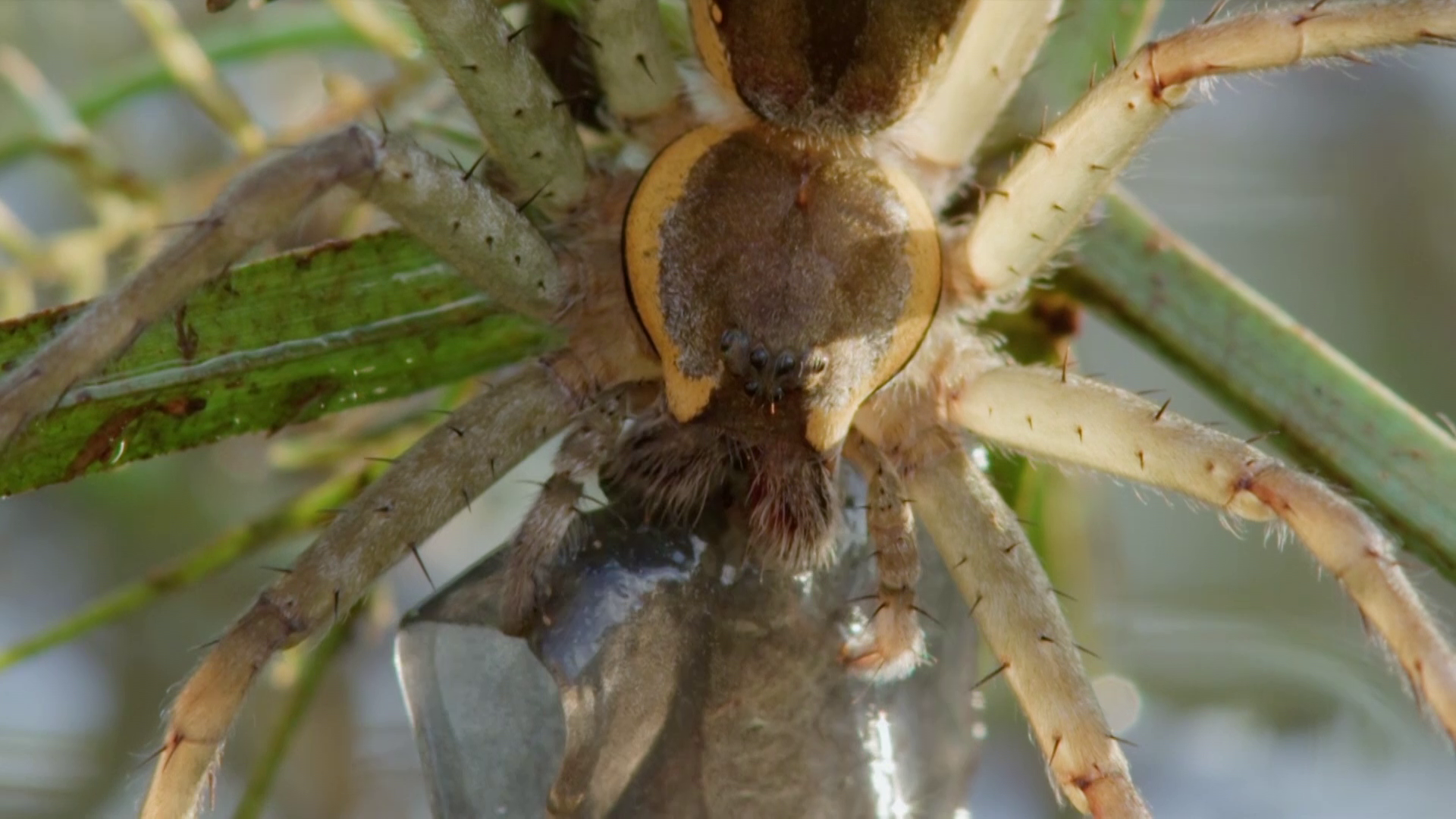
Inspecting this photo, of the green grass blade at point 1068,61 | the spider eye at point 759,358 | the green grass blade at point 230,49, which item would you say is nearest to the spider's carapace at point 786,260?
the spider eye at point 759,358

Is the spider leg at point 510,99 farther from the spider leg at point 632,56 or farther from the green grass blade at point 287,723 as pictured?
the green grass blade at point 287,723

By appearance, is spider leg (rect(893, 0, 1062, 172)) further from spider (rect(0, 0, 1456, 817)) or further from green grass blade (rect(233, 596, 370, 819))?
green grass blade (rect(233, 596, 370, 819))

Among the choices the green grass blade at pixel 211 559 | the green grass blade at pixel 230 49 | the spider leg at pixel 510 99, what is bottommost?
the green grass blade at pixel 211 559

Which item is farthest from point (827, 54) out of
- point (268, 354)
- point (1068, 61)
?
point (268, 354)

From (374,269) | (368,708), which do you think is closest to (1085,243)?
(374,269)

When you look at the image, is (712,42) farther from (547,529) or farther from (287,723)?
(287,723)

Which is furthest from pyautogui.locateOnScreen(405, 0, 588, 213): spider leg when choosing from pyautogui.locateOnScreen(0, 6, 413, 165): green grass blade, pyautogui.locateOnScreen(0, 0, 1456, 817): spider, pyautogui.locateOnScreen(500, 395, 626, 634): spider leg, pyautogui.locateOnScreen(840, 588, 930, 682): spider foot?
pyautogui.locateOnScreen(0, 6, 413, 165): green grass blade
